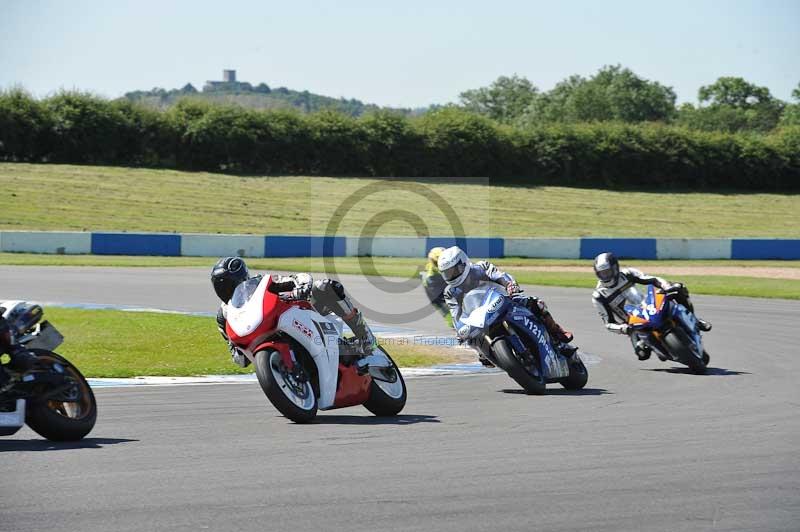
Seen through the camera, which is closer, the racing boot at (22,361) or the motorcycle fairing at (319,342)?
the racing boot at (22,361)

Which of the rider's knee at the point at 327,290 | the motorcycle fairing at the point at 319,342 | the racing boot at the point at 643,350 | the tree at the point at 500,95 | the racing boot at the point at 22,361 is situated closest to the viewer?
the racing boot at the point at 22,361

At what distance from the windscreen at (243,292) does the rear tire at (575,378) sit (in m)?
3.74

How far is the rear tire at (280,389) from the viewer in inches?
355

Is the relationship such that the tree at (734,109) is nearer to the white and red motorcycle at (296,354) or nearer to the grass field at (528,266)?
the grass field at (528,266)

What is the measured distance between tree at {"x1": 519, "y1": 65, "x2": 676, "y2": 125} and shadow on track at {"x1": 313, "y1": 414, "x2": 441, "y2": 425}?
83.9 m

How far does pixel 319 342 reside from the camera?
9.49 meters

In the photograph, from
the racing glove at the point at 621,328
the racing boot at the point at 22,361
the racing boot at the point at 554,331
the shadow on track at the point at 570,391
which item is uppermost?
the racing boot at the point at 22,361

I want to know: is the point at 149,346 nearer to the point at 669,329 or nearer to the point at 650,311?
the point at 650,311

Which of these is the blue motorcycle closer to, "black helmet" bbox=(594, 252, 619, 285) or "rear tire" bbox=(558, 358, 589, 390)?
"black helmet" bbox=(594, 252, 619, 285)

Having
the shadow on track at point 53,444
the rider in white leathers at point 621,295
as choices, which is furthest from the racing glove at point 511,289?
the shadow on track at point 53,444

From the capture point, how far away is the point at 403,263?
108ft

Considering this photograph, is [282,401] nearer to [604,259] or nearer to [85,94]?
[604,259]

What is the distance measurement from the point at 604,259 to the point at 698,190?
46.3 meters

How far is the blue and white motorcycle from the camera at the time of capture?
→ 1153cm
